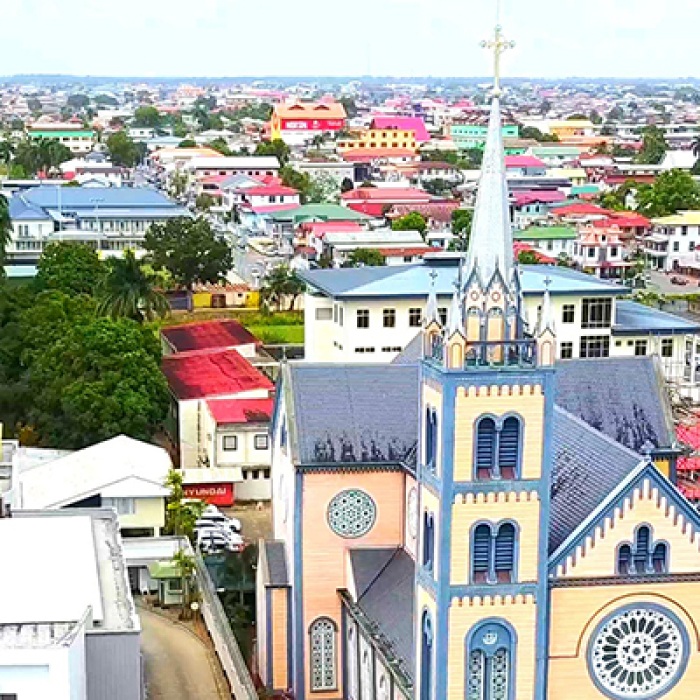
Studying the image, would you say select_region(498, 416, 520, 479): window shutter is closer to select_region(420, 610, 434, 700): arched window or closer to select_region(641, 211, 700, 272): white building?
select_region(420, 610, 434, 700): arched window

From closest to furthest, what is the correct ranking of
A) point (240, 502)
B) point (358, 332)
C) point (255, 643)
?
point (255, 643) < point (240, 502) < point (358, 332)

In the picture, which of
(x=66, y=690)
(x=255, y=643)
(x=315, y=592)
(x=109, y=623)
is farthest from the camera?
(x=255, y=643)

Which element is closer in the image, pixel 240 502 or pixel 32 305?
pixel 240 502

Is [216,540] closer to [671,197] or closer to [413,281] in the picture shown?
[413,281]

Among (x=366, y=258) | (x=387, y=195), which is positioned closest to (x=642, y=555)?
(x=366, y=258)

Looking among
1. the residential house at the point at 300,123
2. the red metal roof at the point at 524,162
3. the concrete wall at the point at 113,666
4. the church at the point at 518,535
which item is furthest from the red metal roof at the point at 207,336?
the residential house at the point at 300,123

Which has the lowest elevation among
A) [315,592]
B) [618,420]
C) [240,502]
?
[240,502]

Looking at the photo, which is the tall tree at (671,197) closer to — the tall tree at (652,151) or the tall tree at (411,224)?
the tall tree at (411,224)

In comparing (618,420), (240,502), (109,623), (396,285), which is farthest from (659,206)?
(109,623)

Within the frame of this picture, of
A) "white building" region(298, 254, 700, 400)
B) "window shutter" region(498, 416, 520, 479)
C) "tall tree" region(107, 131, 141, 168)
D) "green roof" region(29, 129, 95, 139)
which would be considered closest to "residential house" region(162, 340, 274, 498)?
"white building" region(298, 254, 700, 400)

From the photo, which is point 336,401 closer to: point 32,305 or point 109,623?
point 109,623
